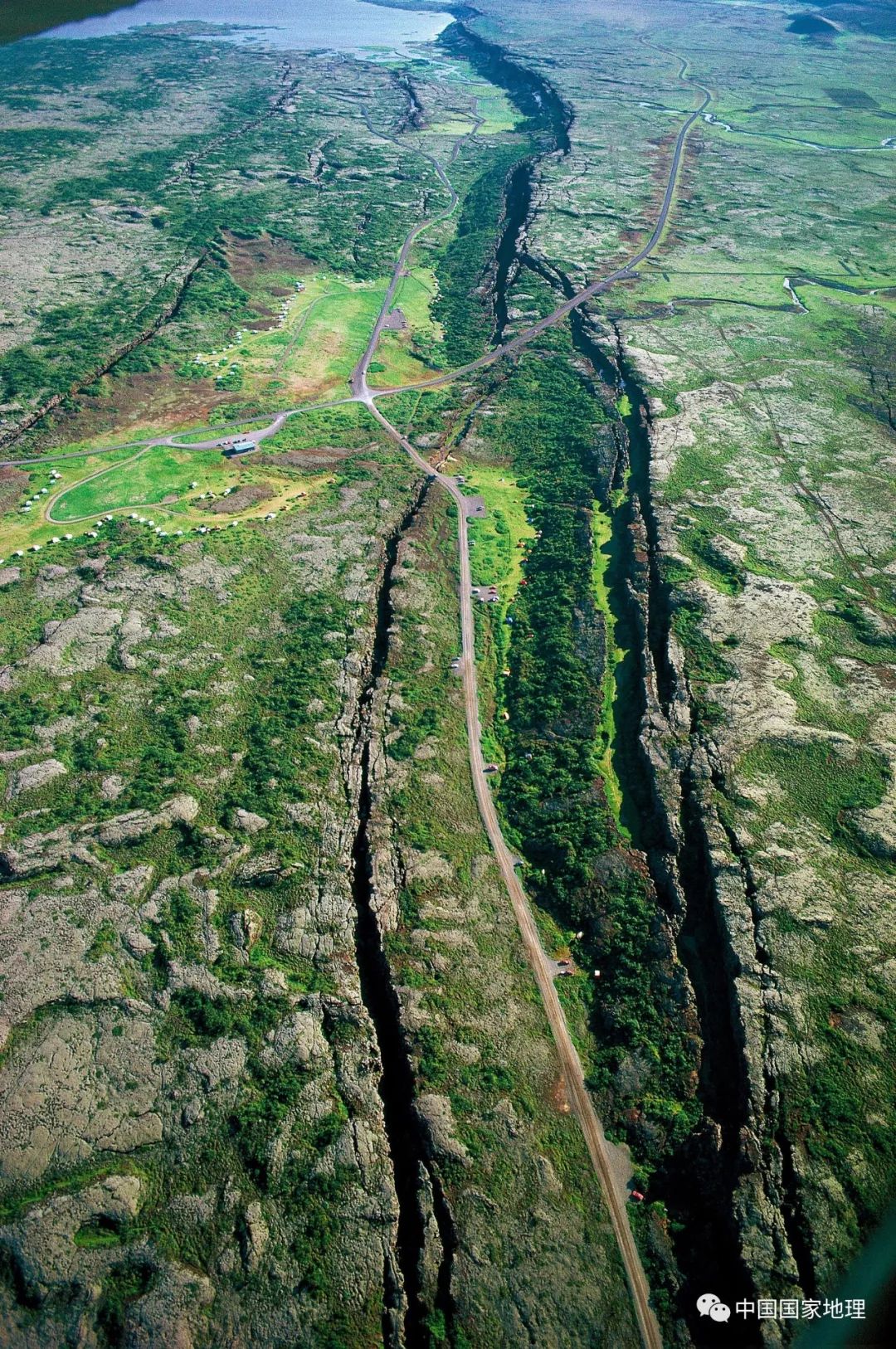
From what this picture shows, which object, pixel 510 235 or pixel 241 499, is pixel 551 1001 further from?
pixel 510 235

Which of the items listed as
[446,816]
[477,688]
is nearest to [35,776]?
[446,816]

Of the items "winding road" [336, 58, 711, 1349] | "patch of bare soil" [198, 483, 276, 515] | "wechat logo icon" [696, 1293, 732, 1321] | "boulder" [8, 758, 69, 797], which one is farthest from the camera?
"patch of bare soil" [198, 483, 276, 515]

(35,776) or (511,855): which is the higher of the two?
(35,776)

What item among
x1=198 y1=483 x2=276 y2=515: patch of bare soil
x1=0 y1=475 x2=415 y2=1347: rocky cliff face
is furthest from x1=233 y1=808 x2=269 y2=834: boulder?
x1=198 y1=483 x2=276 y2=515: patch of bare soil

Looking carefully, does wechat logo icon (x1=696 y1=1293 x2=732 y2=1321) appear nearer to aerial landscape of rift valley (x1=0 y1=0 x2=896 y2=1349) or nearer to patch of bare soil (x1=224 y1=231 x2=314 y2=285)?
aerial landscape of rift valley (x1=0 y1=0 x2=896 y2=1349)

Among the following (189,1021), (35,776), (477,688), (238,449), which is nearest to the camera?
(189,1021)

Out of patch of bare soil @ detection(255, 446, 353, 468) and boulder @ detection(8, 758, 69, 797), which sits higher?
patch of bare soil @ detection(255, 446, 353, 468)

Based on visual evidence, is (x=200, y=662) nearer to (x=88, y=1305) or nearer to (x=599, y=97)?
(x=88, y=1305)
